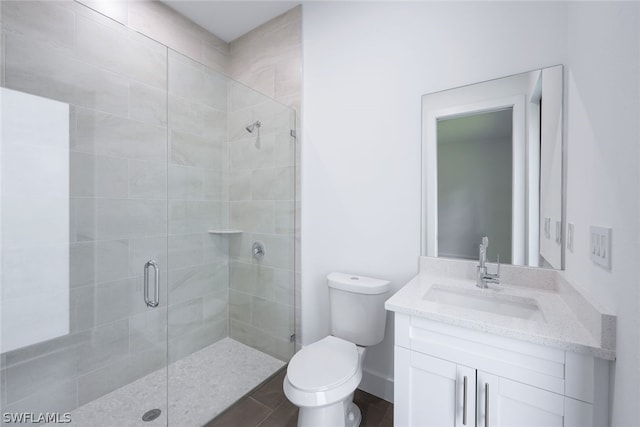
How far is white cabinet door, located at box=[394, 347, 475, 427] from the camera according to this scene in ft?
3.34

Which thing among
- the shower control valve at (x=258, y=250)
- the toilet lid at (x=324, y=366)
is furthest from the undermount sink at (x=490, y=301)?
the shower control valve at (x=258, y=250)

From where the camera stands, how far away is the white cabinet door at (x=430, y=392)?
40.1 inches

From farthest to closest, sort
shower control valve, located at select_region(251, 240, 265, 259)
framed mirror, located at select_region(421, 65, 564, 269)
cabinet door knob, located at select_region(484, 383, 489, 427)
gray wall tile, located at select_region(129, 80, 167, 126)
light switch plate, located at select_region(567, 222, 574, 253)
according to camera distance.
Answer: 1. shower control valve, located at select_region(251, 240, 265, 259)
2. gray wall tile, located at select_region(129, 80, 167, 126)
3. framed mirror, located at select_region(421, 65, 564, 269)
4. light switch plate, located at select_region(567, 222, 574, 253)
5. cabinet door knob, located at select_region(484, 383, 489, 427)

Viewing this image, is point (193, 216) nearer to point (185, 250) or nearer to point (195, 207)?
point (195, 207)

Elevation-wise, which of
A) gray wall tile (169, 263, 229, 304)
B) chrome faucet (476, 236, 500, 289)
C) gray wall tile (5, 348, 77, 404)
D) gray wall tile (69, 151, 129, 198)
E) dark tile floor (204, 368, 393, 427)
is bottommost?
dark tile floor (204, 368, 393, 427)

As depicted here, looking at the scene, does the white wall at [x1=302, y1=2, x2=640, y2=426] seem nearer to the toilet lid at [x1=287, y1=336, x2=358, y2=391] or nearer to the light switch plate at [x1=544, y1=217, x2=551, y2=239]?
the light switch plate at [x1=544, y1=217, x2=551, y2=239]

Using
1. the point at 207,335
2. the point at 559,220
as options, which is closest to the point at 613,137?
the point at 559,220

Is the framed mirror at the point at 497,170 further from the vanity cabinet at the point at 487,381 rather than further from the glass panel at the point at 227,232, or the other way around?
the glass panel at the point at 227,232

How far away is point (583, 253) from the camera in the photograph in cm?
102

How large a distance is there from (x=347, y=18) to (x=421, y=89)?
78 centimetres

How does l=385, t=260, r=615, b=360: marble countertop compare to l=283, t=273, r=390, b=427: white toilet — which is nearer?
l=385, t=260, r=615, b=360: marble countertop

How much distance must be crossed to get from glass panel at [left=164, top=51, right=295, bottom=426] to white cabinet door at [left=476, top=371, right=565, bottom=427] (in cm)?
141

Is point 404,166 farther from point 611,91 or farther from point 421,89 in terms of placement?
point 611,91

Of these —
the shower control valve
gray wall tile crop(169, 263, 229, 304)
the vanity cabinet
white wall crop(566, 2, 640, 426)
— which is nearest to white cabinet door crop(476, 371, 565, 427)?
the vanity cabinet
